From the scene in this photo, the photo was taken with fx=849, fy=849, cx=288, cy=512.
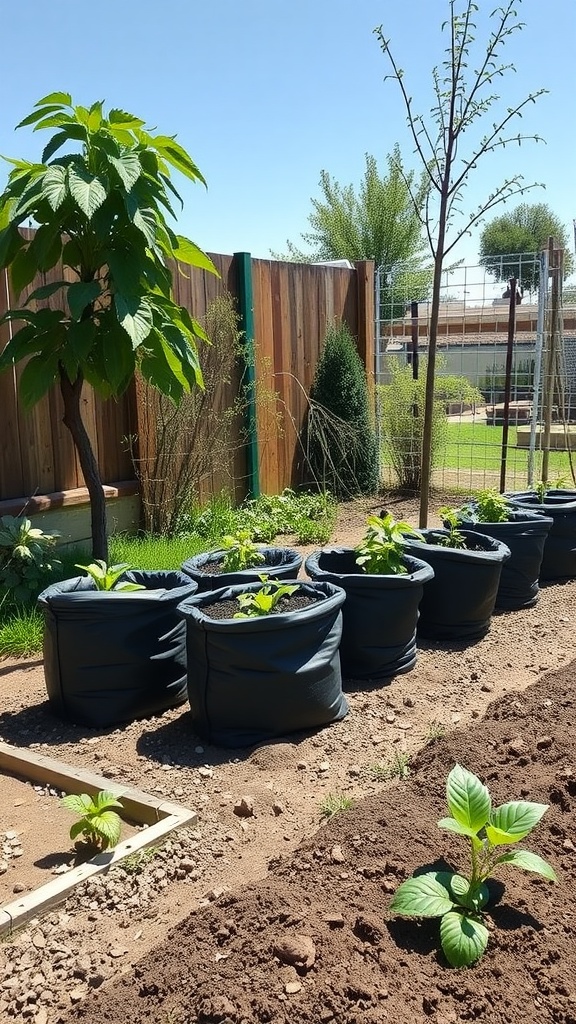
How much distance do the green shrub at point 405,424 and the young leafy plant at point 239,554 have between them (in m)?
4.91

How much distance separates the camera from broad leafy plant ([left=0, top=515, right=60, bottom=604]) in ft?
15.6

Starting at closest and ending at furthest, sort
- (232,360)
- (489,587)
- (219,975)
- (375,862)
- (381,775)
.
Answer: (219,975) < (375,862) < (381,775) < (489,587) < (232,360)

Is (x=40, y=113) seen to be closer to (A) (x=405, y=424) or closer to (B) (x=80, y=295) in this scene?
(B) (x=80, y=295)

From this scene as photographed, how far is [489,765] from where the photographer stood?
2752 mm

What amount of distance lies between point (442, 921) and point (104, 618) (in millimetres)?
1933

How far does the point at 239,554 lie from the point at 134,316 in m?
1.22

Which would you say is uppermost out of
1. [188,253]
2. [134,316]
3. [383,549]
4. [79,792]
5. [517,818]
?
[188,253]

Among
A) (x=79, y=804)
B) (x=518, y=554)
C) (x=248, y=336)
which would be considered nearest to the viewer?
(x=79, y=804)

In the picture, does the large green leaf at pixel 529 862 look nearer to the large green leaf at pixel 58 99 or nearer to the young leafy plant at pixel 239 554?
the young leafy plant at pixel 239 554

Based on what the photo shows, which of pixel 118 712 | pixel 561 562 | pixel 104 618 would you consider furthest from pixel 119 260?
pixel 561 562

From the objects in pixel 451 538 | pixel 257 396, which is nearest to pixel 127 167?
pixel 451 538

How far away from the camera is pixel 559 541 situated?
571 cm

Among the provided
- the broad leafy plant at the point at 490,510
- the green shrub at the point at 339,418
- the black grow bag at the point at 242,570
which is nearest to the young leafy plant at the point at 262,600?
the black grow bag at the point at 242,570

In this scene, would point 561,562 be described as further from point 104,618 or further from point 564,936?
point 564,936
